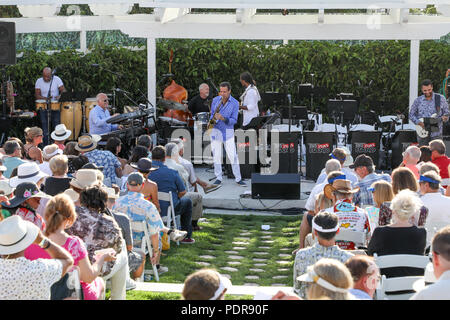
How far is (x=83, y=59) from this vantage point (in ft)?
56.8

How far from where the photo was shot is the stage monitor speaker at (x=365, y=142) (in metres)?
13.6

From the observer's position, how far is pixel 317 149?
13.4 meters

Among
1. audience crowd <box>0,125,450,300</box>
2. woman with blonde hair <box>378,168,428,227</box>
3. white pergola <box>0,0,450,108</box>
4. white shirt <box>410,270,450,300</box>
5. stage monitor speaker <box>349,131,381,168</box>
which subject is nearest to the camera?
white shirt <box>410,270,450,300</box>

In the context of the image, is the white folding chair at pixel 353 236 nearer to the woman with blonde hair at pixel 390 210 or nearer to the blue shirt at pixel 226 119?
the woman with blonde hair at pixel 390 210

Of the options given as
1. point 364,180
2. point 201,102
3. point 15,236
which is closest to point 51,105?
point 201,102

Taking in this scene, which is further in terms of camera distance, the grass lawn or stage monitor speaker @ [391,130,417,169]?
stage monitor speaker @ [391,130,417,169]

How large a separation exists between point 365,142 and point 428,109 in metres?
1.15

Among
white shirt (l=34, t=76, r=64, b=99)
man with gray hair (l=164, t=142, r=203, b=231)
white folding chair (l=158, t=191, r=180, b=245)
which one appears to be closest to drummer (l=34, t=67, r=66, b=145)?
white shirt (l=34, t=76, r=64, b=99)

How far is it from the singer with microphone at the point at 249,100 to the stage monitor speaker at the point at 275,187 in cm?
191

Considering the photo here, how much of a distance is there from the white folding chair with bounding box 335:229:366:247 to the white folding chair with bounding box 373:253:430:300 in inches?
33.6

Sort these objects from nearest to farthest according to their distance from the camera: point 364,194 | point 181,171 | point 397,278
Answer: point 397,278
point 364,194
point 181,171

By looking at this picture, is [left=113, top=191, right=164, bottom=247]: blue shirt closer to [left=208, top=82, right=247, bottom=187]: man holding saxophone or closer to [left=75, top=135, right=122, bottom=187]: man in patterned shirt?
[left=75, top=135, right=122, bottom=187]: man in patterned shirt

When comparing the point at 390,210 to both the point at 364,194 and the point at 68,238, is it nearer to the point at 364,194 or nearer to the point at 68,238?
the point at 364,194

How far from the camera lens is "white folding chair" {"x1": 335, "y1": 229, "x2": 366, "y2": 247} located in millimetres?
7273
